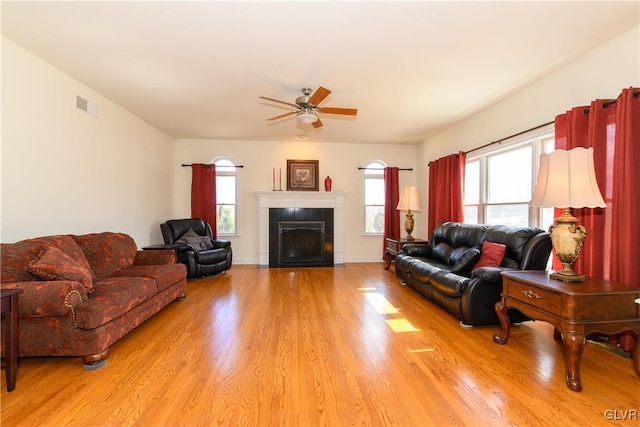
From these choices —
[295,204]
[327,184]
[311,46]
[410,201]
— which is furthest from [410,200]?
[311,46]

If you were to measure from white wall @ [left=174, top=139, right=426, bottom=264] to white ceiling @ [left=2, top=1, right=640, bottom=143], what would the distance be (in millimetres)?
2027

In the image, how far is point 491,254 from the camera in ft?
10.4

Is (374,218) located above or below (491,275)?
above

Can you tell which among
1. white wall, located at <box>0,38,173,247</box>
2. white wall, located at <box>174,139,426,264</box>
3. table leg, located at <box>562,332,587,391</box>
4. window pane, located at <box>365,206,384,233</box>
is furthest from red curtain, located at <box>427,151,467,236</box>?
white wall, located at <box>0,38,173,247</box>

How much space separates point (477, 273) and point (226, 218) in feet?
16.5

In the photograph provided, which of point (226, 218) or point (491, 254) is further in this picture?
point (226, 218)

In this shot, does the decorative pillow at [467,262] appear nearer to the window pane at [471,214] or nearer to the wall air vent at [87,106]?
the window pane at [471,214]

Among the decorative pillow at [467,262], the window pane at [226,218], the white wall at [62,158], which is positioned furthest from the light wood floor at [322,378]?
the window pane at [226,218]

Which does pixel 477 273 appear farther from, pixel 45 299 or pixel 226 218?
pixel 226 218

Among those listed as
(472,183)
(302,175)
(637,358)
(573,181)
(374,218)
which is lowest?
(637,358)

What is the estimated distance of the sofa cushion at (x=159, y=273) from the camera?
3070mm

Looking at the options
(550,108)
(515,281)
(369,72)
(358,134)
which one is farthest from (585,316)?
(358,134)

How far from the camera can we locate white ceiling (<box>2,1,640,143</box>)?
85.8 inches

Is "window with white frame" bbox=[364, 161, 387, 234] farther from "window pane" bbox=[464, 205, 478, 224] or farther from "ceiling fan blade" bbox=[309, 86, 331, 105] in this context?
"ceiling fan blade" bbox=[309, 86, 331, 105]
